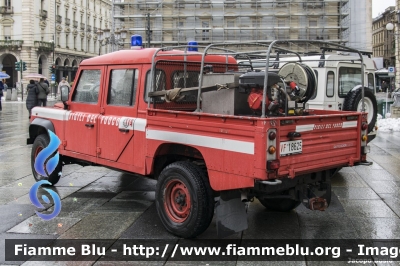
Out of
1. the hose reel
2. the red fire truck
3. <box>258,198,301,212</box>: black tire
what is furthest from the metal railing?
<box>258,198,301,212</box>: black tire

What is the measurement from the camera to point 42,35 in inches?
2611

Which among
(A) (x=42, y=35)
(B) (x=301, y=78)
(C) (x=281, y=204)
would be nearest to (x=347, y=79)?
(B) (x=301, y=78)

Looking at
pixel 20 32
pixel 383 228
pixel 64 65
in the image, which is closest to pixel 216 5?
pixel 20 32

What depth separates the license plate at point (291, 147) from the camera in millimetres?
4410

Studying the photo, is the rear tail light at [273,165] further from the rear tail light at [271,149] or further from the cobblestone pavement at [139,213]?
the cobblestone pavement at [139,213]

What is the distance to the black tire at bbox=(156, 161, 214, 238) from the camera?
4.81 m

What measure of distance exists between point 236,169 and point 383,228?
89.2 inches

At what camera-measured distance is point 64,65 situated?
2881 inches

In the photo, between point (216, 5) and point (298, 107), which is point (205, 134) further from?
point (216, 5)

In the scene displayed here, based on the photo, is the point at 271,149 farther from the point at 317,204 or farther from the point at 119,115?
the point at 119,115

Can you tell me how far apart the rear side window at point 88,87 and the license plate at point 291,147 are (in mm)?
3293

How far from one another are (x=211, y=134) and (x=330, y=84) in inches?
273

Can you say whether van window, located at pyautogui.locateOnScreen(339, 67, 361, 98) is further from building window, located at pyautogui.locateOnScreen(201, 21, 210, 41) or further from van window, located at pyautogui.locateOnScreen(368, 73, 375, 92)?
building window, located at pyautogui.locateOnScreen(201, 21, 210, 41)

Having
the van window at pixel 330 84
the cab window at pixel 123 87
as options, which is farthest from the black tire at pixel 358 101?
the cab window at pixel 123 87
